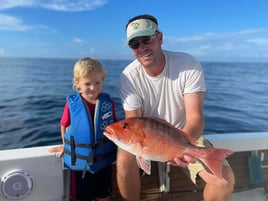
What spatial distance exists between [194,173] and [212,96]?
31.6 ft

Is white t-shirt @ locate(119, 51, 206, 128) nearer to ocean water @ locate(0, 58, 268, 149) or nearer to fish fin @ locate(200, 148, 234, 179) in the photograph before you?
fish fin @ locate(200, 148, 234, 179)

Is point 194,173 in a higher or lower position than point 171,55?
lower

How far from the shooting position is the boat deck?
2867 mm

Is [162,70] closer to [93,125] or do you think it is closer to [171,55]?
[171,55]

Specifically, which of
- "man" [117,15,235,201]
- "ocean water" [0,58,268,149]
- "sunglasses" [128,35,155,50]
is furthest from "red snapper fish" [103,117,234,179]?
"ocean water" [0,58,268,149]

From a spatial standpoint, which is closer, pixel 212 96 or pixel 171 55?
pixel 171 55

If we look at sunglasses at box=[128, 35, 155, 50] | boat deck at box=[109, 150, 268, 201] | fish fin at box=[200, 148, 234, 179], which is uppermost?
sunglasses at box=[128, 35, 155, 50]

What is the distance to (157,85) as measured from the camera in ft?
8.55

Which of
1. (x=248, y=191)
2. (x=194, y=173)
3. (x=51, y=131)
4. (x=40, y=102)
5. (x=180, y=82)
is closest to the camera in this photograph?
(x=194, y=173)

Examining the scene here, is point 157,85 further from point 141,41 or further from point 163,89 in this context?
point 141,41

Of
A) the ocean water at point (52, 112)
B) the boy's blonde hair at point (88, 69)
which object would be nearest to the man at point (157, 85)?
the boy's blonde hair at point (88, 69)

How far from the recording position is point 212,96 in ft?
38.0

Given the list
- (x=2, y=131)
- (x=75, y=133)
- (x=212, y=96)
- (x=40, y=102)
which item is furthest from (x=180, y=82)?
(x=212, y=96)

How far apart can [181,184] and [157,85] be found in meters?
1.06
